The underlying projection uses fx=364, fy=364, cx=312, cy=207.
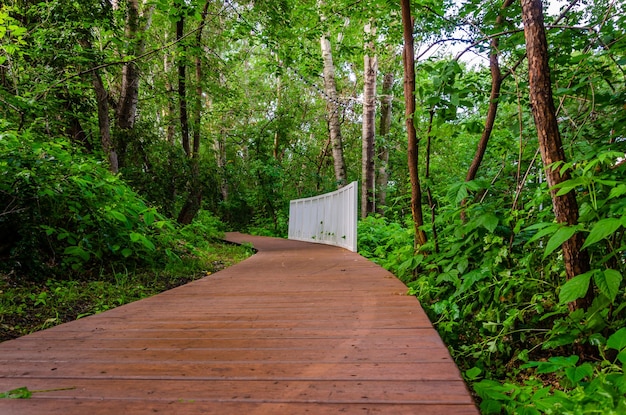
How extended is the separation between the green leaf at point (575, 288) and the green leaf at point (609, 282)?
4cm

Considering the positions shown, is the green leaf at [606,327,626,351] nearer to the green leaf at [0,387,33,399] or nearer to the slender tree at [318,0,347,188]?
the green leaf at [0,387,33,399]

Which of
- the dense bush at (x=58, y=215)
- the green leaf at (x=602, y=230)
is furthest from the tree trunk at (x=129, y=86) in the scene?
the green leaf at (x=602, y=230)

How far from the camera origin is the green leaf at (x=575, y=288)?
1.71 metres

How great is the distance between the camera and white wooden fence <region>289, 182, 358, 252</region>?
21.9 feet

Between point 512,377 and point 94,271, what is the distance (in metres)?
4.11

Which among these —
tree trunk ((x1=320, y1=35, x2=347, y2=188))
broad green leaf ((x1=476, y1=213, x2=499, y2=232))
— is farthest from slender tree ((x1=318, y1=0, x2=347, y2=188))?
broad green leaf ((x1=476, y1=213, x2=499, y2=232))

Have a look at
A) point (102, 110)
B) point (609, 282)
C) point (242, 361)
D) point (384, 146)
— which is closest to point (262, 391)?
point (242, 361)

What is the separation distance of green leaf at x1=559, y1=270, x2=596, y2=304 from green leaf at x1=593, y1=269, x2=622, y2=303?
37mm

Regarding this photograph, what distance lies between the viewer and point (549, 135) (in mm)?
2072

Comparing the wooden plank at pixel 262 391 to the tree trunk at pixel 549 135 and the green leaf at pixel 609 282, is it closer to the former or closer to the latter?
the green leaf at pixel 609 282

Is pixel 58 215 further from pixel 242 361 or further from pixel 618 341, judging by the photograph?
pixel 618 341

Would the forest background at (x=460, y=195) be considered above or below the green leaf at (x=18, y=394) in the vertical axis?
above

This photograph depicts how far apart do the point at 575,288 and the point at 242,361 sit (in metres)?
1.60

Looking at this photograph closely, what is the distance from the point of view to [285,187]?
16578 millimetres
